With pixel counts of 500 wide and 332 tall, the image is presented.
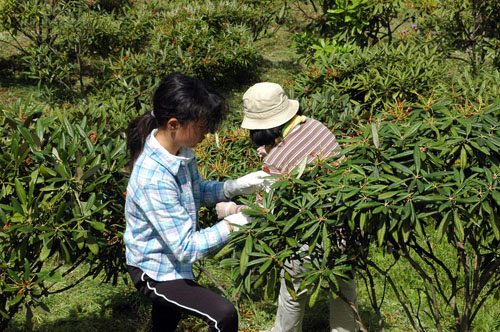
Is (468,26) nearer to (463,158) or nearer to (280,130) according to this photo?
(280,130)

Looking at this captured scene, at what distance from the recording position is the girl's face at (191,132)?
2.65 m

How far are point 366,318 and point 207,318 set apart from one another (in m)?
2.00

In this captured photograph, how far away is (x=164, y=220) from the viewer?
8.42ft

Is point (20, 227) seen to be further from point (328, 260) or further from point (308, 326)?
point (308, 326)

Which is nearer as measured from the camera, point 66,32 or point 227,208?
point 227,208

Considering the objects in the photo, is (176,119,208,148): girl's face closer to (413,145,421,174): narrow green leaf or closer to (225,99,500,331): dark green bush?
(225,99,500,331): dark green bush

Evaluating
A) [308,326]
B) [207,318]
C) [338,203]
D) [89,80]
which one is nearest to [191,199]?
[207,318]

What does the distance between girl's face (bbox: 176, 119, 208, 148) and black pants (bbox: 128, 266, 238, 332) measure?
66 centimetres

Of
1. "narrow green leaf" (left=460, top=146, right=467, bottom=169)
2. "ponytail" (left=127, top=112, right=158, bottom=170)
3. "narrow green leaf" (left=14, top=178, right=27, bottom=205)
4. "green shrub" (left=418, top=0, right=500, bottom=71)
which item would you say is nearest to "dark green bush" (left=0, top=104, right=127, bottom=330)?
"narrow green leaf" (left=14, top=178, right=27, bottom=205)

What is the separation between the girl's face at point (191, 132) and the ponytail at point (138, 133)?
0.67ft

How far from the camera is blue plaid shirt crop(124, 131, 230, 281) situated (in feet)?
8.45

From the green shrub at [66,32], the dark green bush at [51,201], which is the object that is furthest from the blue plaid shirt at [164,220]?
the green shrub at [66,32]

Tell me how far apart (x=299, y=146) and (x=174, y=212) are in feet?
2.88

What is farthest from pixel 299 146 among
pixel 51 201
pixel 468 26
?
pixel 468 26
